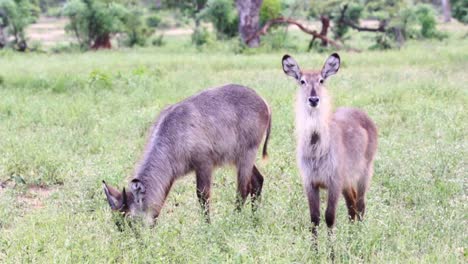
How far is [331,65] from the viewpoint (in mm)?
4480

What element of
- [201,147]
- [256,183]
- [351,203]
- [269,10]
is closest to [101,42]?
[269,10]

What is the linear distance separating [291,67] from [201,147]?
96 cm

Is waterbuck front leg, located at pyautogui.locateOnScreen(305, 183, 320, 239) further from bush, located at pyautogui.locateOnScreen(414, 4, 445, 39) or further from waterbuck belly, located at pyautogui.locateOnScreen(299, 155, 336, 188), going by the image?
bush, located at pyautogui.locateOnScreen(414, 4, 445, 39)

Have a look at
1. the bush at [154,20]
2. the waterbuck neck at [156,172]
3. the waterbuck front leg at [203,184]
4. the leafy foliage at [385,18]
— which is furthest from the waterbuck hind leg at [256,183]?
the bush at [154,20]

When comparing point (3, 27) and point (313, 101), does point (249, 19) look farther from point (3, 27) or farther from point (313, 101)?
point (313, 101)

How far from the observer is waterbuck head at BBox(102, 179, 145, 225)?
434 centimetres

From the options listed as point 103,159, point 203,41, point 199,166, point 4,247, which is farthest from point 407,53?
point 4,247

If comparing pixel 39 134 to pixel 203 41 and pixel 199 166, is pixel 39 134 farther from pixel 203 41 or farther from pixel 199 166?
pixel 203 41

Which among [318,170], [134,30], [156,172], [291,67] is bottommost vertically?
[134,30]

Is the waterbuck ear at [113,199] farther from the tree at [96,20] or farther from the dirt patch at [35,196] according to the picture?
the tree at [96,20]

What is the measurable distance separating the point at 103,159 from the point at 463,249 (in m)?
3.73

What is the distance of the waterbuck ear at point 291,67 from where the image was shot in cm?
450

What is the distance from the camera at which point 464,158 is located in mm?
6008

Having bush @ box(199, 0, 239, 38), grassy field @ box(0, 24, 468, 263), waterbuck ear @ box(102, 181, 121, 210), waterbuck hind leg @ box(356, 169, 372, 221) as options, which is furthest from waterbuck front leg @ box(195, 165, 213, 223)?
bush @ box(199, 0, 239, 38)
